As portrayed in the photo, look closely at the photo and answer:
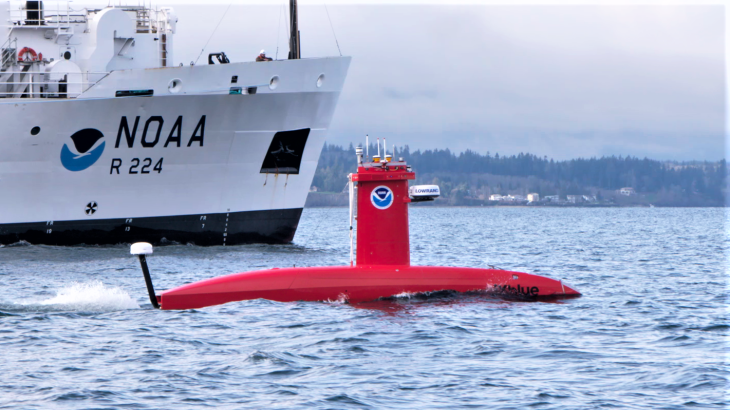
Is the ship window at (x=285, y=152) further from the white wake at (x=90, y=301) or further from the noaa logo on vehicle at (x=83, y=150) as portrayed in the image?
the white wake at (x=90, y=301)

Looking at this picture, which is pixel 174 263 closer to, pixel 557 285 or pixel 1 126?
pixel 1 126

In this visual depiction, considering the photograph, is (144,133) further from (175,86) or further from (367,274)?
(367,274)

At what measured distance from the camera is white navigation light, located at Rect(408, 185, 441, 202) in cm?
1493

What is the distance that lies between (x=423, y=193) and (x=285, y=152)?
16.8m

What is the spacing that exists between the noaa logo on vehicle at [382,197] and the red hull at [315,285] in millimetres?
1157

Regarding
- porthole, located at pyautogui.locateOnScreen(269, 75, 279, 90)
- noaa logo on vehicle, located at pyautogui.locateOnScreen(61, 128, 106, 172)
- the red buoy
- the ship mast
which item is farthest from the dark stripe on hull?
the red buoy

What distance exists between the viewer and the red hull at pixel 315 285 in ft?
49.2

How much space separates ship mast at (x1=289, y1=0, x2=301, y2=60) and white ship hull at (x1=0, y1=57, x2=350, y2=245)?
1361 mm

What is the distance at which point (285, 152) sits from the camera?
31094mm

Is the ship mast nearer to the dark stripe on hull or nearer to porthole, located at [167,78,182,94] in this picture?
porthole, located at [167,78,182,94]

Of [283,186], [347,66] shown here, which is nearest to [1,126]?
[283,186]

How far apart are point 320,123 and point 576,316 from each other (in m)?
18.5

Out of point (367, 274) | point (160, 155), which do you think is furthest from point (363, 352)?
point (160, 155)

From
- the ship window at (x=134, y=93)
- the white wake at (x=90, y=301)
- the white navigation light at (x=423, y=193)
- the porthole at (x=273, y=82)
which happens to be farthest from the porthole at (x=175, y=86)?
the white navigation light at (x=423, y=193)
